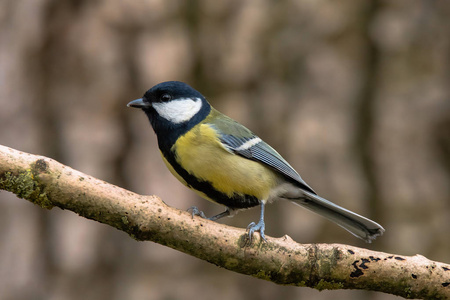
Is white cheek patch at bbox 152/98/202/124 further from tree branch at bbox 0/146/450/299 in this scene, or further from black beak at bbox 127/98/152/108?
tree branch at bbox 0/146/450/299

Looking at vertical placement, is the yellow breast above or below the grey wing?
below

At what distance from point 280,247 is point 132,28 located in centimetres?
233

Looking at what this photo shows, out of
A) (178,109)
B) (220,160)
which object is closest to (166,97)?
A: (178,109)

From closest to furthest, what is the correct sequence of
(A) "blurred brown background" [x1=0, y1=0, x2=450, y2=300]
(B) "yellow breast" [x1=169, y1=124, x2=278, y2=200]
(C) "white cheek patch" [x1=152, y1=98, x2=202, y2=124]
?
(B) "yellow breast" [x1=169, y1=124, x2=278, y2=200]
(C) "white cheek patch" [x1=152, y1=98, x2=202, y2=124]
(A) "blurred brown background" [x1=0, y1=0, x2=450, y2=300]

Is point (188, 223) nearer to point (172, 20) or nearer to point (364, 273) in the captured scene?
point (364, 273)

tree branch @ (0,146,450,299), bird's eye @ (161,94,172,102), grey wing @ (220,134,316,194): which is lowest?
tree branch @ (0,146,450,299)

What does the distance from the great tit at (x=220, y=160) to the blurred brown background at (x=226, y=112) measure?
825mm

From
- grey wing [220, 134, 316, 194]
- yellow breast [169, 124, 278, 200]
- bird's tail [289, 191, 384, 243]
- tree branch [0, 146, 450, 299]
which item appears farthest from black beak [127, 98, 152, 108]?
bird's tail [289, 191, 384, 243]

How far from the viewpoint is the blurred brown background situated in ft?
12.2

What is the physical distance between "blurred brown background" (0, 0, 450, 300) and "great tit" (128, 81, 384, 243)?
0.82 metres

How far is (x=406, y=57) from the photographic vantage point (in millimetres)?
3887

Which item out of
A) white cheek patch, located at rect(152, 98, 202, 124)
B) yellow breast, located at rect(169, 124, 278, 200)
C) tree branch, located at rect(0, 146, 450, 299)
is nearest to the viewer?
tree branch, located at rect(0, 146, 450, 299)

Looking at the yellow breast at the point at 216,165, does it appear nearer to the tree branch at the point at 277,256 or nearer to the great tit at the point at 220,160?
the great tit at the point at 220,160

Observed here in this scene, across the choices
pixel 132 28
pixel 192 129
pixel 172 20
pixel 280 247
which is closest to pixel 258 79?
pixel 172 20
